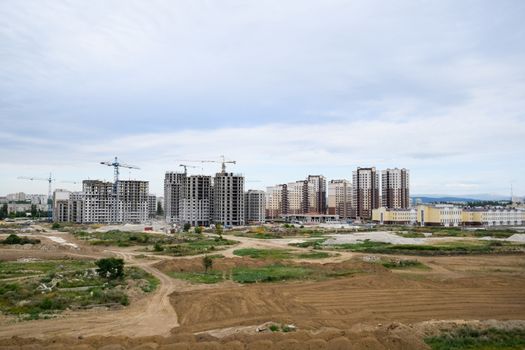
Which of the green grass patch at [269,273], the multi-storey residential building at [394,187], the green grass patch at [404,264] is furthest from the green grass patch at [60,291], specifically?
the multi-storey residential building at [394,187]

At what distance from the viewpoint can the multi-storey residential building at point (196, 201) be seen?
11456 cm

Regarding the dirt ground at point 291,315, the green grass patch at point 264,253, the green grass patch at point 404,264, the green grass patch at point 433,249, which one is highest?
the dirt ground at point 291,315

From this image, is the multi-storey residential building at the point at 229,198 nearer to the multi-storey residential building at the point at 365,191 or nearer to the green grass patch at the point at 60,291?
the multi-storey residential building at the point at 365,191

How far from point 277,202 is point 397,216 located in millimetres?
64905

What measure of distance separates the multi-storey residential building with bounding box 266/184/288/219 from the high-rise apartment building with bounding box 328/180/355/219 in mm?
19200

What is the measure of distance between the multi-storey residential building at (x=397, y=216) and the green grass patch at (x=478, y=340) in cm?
9560

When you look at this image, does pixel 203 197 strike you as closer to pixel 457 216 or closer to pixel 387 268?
pixel 457 216

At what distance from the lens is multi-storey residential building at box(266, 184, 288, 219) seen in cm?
16438

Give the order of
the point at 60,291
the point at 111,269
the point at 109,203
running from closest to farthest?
the point at 60,291, the point at 111,269, the point at 109,203

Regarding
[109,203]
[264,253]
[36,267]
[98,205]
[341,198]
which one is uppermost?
[341,198]

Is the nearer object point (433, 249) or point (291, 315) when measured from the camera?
point (291, 315)

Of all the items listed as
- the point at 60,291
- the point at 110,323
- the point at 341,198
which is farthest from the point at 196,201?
the point at 110,323

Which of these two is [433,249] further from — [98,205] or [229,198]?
[98,205]

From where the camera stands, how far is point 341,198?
149750mm
